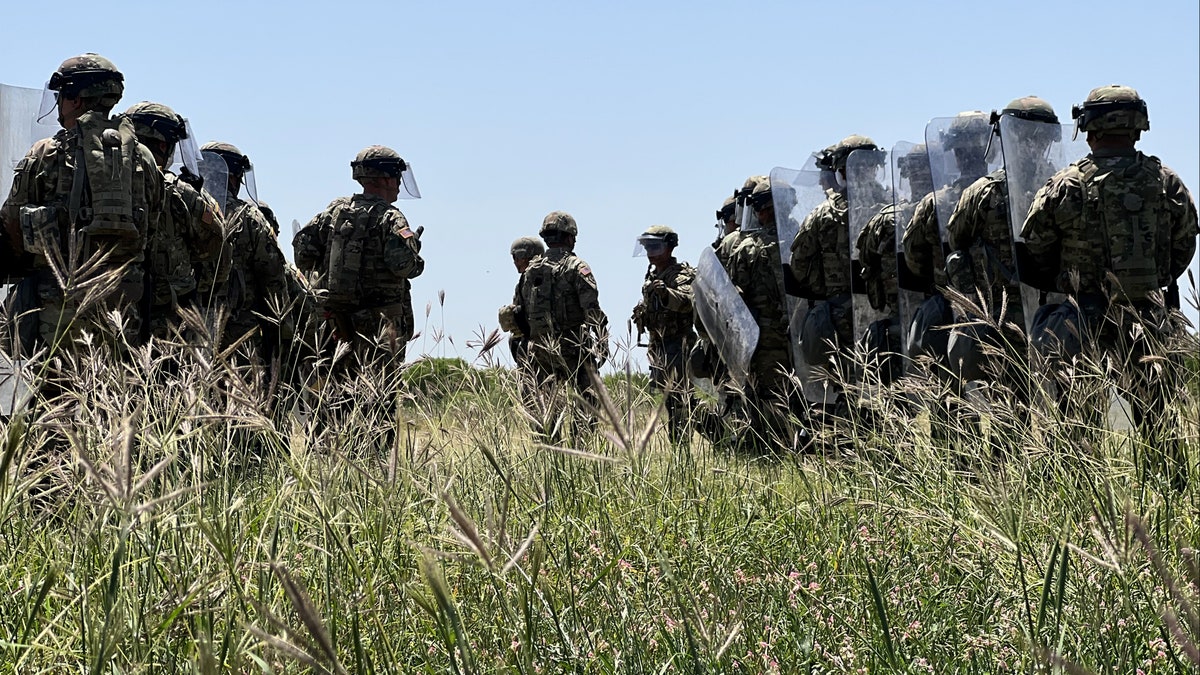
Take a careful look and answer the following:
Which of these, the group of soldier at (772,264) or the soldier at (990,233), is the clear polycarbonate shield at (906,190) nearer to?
the group of soldier at (772,264)

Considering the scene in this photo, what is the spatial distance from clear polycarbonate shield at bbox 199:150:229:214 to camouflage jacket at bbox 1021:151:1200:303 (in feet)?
14.6

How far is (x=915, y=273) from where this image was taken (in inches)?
276

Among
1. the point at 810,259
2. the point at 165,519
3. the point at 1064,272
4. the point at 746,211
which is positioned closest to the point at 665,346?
the point at 746,211

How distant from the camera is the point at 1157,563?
79 cm

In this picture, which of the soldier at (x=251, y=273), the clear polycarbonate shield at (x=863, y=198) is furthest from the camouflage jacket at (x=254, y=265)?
the clear polycarbonate shield at (x=863, y=198)

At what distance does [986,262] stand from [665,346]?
13.7 ft

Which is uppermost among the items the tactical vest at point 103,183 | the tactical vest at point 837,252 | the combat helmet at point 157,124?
the combat helmet at point 157,124

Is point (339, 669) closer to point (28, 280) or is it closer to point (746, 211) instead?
point (28, 280)

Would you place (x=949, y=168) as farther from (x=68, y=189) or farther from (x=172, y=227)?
(x=68, y=189)

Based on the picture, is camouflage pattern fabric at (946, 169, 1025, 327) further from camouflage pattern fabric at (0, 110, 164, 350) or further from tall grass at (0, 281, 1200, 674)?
camouflage pattern fabric at (0, 110, 164, 350)

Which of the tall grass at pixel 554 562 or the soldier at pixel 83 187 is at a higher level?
the soldier at pixel 83 187

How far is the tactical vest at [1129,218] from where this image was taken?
534cm

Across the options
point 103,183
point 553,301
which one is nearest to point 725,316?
point 553,301

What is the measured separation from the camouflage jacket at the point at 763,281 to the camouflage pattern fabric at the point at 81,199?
14.0ft
